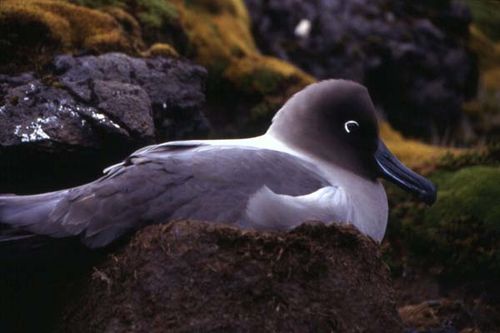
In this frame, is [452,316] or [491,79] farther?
[491,79]

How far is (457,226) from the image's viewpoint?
7.79m

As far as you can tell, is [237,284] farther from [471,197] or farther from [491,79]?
[491,79]

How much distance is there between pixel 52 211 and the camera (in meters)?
4.97

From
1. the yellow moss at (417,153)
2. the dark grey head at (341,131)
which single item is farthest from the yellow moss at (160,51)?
the yellow moss at (417,153)

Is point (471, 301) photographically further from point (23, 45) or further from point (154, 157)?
point (23, 45)

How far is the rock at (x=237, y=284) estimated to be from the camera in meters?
4.59

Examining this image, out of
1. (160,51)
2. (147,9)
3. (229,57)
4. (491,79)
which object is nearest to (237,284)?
(160,51)

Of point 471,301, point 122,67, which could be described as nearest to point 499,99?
point 471,301

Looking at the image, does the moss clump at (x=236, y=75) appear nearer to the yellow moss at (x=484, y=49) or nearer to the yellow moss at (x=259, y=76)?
the yellow moss at (x=259, y=76)

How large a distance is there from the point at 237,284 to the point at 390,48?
8.86 m

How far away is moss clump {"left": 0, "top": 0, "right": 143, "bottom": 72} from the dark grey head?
6.38 feet

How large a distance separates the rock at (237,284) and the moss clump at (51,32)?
2622 millimetres

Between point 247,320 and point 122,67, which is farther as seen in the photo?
point 122,67

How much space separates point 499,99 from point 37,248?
11.2 m
